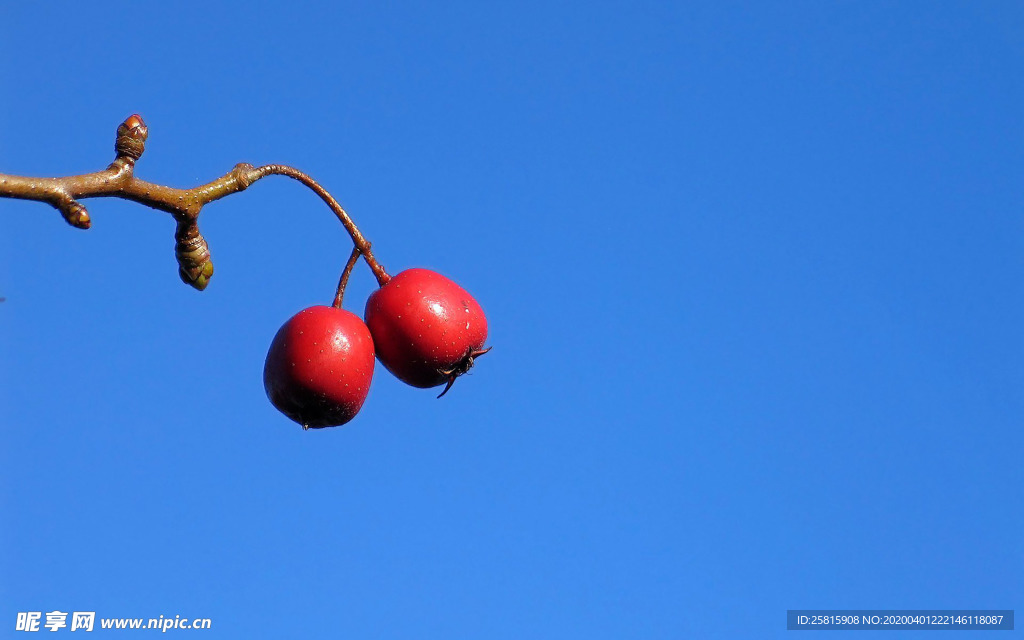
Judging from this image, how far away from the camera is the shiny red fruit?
270 cm

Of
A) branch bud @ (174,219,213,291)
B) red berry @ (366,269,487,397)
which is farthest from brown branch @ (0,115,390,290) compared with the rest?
red berry @ (366,269,487,397)

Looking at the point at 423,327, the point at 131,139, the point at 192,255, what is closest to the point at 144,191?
the point at 131,139

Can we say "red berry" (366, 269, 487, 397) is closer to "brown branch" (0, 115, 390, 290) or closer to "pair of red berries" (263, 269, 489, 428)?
"pair of red berries" (263, 269, 489, 428)

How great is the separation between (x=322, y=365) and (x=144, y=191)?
692 mm

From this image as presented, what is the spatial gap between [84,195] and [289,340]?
0.80 metres

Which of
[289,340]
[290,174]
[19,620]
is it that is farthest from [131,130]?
[19,620]

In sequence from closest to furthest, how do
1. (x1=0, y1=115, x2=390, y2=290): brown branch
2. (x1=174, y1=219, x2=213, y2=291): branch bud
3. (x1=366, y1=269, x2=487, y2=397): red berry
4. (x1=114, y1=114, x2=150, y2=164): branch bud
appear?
(x1=0, y1=115, x2=390, y2=290): brown branch → (x1=114, y1=114, x2=150, y2=164): branch bud → (x1=174, y1=219, x2=213, y2=291): branch bud → (x1=366, y1=269, x2=487, y2=397): red berry

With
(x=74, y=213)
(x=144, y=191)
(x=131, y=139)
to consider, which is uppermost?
(x=131, y=139)

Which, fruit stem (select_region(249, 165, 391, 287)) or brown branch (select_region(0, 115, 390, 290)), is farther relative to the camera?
fruit stem (select_region(249, 165, 391, 287))

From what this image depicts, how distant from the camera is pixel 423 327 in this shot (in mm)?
2785

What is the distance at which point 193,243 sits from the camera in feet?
8.05

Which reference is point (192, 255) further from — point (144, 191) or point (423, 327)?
point (423, 327)

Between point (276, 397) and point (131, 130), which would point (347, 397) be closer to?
point (276, 397)

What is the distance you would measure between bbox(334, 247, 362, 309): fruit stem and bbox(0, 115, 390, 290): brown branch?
16cm
